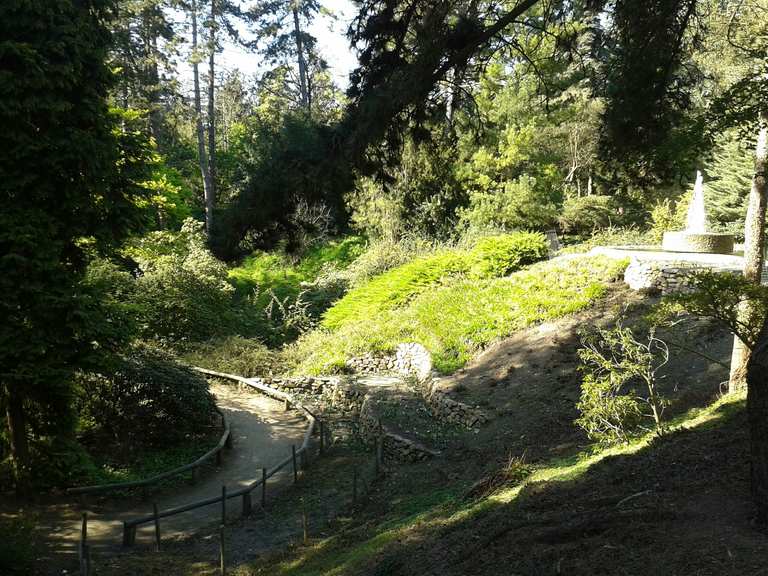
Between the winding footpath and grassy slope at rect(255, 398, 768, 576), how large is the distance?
9.42ft

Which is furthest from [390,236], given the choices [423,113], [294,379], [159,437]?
[423,113]

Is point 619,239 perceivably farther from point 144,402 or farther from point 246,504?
point 144,402

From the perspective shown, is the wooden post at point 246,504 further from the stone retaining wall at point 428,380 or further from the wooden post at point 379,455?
the stone retaining wall at point 428,380

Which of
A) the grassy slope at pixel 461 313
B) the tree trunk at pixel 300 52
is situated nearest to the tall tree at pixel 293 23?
the tree trunk at pixel 300 52

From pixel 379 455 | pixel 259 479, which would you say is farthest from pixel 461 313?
pixel 259 479

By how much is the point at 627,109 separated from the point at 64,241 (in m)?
8.41

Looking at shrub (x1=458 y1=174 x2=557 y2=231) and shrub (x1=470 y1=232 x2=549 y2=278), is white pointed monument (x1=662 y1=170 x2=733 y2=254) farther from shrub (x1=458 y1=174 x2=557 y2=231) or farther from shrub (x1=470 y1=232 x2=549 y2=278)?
shrub (x1=458 y1=174 x2=557 y2=231)

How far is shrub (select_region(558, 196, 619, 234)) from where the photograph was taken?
24119 mm

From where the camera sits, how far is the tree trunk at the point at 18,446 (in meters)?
9.23

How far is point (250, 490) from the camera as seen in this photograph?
10.1 meters

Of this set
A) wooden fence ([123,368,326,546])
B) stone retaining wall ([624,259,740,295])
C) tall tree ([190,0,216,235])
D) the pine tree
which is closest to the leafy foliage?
stone retaining wall ([624,259,740,295])

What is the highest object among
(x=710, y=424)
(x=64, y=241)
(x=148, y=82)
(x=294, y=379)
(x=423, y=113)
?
(x=148, y=82)

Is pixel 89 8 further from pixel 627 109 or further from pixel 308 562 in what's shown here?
pixel 308 562

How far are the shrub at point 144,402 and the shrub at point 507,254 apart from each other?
9.05m
